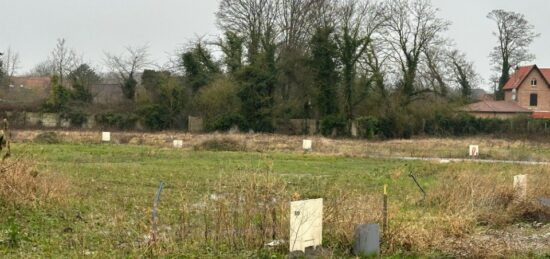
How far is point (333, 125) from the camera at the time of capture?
5638 cm

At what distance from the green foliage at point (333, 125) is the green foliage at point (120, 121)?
17.8m

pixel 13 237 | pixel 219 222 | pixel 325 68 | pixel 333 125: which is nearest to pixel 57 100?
pixel 325 68

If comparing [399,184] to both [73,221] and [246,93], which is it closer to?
[73,221]

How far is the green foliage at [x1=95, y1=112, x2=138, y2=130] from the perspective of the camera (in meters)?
60.5

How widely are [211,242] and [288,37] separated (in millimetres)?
51189

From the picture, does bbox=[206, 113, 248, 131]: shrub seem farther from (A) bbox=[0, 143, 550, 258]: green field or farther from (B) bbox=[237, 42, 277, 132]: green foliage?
(A) bbox=[0, 143, 550, 258]: green field

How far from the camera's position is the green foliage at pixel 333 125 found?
2212 inches

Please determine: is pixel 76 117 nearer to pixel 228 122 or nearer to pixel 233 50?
pixel 228 122

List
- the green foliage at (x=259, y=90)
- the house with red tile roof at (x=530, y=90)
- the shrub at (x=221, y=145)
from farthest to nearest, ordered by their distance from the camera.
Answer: the house with red tile roof at (x=530, y=90) < the green foliage at (x=259, y=90) < the shrub at (x=221, y=145)

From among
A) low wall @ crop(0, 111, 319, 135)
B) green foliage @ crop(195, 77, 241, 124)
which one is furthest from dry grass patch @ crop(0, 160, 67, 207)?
green foliage @ crop(195, 77, 241, 124)

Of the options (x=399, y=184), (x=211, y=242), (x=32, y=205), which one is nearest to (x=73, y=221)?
(x=32, y=205)

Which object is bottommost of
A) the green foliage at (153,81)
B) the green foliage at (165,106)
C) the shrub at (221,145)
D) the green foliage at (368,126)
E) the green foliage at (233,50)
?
the shrub at (221,145)

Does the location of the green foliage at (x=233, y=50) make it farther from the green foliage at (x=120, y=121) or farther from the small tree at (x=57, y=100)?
the small tree at (x=57, y=100)

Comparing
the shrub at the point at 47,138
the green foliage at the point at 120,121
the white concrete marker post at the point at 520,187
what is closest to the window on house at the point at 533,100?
the green foliage at the point at 120,121
